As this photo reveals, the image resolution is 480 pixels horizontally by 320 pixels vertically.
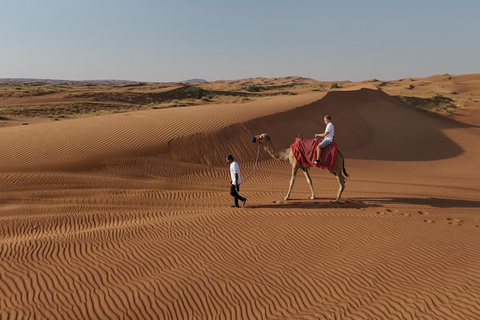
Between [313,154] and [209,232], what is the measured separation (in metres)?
4.18

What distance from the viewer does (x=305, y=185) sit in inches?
529

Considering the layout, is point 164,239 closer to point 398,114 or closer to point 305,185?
point 305,185

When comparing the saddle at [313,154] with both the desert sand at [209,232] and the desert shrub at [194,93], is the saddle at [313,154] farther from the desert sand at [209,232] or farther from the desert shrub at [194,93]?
the desert shrub at [194,93]

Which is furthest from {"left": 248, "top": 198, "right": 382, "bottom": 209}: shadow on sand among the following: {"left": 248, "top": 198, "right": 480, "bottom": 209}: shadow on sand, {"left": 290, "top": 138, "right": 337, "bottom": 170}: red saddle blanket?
{"left": 290, "top": 138, "right": 337, "bottom": 170}: red saddle blanket

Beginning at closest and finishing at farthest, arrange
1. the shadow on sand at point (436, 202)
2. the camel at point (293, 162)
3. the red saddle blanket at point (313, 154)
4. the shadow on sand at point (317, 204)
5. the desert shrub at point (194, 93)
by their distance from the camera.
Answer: the shadow on sand at point (317, 204) → the red saddle blanket at point (313, 154) → the camel at point (293, 162) → the shadow on sand at point (436, 202) → the desert shrub at point (194, 93)

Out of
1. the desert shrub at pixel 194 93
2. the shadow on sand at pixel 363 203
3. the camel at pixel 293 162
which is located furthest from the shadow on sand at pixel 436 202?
the desert shrub at pixel 194 93

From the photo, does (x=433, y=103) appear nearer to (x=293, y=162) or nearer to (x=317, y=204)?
(x=293, y=162)

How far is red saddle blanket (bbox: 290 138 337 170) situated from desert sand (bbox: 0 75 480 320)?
1269 millimetres

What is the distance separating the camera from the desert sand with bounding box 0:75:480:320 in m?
5.54

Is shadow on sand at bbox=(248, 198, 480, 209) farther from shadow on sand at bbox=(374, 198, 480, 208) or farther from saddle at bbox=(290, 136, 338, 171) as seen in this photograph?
saddle at bbox=(290, 136, 338, 171)

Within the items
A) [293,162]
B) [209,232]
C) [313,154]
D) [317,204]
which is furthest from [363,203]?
[209,232]

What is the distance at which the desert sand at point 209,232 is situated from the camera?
5539mm

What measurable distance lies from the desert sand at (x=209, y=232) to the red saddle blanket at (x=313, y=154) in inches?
49.9

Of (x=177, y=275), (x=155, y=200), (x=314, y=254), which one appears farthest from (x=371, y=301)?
(x=155, y=200)
